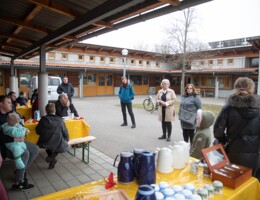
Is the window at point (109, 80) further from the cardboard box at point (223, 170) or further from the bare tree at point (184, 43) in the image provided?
the cardboard box at point (223, 170)

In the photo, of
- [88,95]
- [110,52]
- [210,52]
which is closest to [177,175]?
[88,95]

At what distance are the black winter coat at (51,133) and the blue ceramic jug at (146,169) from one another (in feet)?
8.12

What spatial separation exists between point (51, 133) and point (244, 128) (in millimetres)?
3083

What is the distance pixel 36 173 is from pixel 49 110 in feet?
3.94

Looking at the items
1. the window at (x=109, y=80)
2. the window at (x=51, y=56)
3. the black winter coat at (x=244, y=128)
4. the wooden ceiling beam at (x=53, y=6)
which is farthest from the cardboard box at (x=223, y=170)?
the window at (x=109, y=80)

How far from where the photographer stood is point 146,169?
5.88 ft

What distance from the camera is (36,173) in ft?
13.0

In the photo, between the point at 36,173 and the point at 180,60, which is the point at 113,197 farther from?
the point at 180,60

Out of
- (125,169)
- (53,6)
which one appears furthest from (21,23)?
(125,169)

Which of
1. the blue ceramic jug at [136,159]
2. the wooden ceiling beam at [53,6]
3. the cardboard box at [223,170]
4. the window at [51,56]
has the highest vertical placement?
the window at [51,56]

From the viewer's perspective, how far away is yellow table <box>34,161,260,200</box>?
65.4 inches

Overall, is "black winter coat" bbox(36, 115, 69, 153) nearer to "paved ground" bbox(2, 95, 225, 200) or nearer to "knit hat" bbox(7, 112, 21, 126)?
"paved ground" bbox(2, 95, 225, 200)

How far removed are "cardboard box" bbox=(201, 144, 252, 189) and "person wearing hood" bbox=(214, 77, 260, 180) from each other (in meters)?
0.27

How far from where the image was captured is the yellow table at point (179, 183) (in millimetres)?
1660
